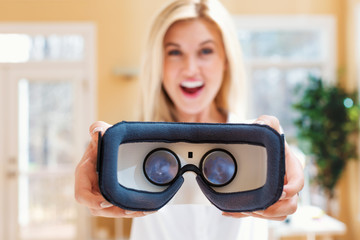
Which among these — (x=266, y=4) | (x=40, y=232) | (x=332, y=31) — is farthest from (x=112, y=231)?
(x=332, y=31)

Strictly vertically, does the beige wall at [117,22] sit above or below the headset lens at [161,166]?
above

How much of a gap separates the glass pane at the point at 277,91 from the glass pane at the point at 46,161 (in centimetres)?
169

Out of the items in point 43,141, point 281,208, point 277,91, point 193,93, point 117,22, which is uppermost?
point 117,22

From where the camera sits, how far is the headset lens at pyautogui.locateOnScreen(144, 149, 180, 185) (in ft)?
0.93

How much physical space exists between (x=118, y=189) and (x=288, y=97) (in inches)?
128

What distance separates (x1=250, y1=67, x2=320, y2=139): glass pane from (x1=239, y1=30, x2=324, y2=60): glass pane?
13cm

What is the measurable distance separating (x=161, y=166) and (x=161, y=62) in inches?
7.1

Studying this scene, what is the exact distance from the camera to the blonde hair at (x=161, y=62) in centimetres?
43

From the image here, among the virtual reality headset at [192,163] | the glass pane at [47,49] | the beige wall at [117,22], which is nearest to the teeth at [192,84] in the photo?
the virtual reality headset at [192,163]

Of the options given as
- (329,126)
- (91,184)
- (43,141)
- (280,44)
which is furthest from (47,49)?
(91,184)

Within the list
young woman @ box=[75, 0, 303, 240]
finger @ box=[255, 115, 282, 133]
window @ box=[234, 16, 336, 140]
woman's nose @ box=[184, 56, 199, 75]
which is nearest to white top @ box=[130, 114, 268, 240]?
young woman @ box=[75, 0, 303, 240]

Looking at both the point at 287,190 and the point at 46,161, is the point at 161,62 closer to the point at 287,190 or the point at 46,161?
the point at 287,190

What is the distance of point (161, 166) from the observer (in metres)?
0.28

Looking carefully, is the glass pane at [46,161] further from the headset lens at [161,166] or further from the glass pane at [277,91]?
the headset lens at [161,166]
